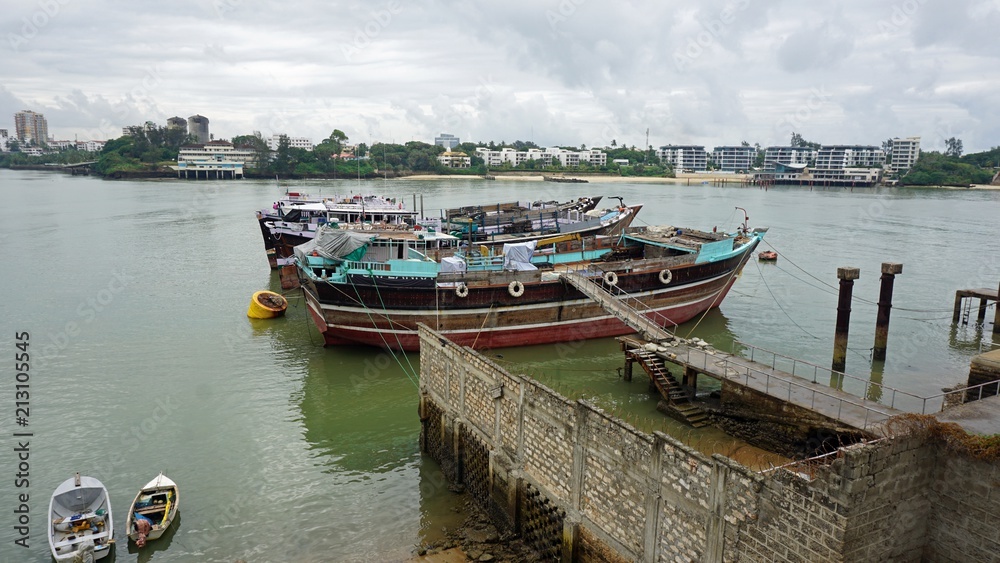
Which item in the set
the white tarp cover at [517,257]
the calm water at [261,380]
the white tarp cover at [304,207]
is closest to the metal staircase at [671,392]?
the calm water at [261,380]

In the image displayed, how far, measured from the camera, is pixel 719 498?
363 inches

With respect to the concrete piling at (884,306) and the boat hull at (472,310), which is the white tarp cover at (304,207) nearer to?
the boat hull at (472,310)

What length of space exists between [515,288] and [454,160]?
151342 mm

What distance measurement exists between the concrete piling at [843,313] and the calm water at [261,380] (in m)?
1.76

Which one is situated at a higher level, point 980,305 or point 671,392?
point 980,305

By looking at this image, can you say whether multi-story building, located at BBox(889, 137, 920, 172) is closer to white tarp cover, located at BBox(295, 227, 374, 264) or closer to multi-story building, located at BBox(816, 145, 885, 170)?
multi-story building, located at BBox(816, 145, 885, 170)

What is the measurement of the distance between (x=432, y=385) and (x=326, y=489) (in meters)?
3.70

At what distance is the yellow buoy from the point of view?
106ft

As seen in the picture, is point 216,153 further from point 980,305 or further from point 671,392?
point 671,392

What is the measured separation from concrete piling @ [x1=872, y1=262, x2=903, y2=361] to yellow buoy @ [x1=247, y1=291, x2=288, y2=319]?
26240 millimetres

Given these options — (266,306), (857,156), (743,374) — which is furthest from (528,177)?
(743,374)

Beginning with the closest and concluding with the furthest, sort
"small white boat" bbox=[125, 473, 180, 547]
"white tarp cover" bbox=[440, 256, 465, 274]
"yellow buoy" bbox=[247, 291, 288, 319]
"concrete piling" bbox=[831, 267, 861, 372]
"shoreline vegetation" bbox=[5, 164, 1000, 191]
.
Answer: "small white boat" bbox=[125, 473, 180, 547] → "concrete piling" bbox=[831, 267, 861, 372] → "white tarp cover" bbox=[440, 256, 465, 274] → "yellow buoy" bbox=[247, 291, 288, 319] → "shoreline vegetation" bbox=[5, 164, 1000, 191]

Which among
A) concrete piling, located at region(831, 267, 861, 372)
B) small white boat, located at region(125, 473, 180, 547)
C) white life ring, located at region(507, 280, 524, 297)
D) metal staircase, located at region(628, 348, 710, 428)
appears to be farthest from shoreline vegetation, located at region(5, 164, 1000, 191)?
small white boat, located at region(125, 473, 180, 547)

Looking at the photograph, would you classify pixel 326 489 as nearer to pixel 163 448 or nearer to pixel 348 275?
pixel 163 448
